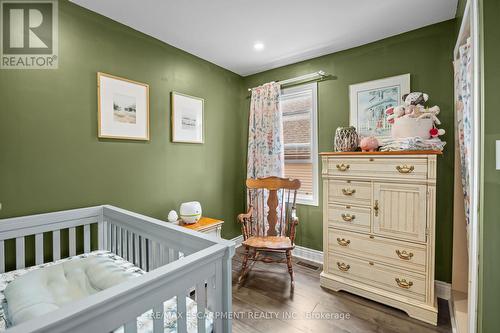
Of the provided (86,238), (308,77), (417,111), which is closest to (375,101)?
(417,111)

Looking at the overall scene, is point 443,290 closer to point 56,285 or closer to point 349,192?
point 349,192

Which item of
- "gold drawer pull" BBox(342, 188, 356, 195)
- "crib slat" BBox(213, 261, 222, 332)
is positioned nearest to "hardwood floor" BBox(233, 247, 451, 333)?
"crib slat" BBox(213, 261, 222, 332)

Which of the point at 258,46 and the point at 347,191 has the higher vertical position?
the point at 258,46

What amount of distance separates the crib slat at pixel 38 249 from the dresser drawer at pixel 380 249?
2.34m

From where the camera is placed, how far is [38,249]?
1.65 meters

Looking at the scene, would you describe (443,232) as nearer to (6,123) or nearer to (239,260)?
(239,260)

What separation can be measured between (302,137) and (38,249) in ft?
8.95

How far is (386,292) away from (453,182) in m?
1.14

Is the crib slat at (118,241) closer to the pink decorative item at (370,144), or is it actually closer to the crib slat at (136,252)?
the crib slat at (136,252)

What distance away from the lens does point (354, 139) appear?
2273 mm

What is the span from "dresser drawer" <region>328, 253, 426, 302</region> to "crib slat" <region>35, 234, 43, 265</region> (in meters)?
2.36

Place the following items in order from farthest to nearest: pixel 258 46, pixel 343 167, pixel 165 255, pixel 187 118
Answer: pixel 187 118 < pixel 258 46 < pixel 343 167 < pixel 165 255

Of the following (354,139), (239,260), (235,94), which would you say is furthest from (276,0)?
(239,260)

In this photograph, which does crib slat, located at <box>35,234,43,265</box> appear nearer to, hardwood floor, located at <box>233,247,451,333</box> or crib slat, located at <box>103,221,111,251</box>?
crib slat, located at <box>103,221,111,251</box>
